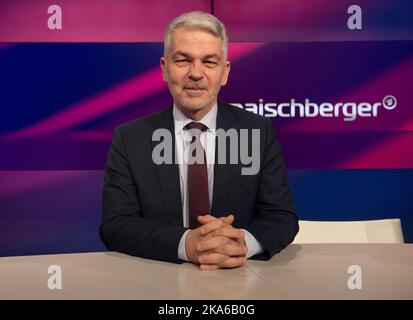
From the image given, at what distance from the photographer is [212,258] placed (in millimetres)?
1553

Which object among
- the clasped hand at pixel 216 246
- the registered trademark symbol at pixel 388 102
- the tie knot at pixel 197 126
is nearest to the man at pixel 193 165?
the tie knot at pixel 197 126

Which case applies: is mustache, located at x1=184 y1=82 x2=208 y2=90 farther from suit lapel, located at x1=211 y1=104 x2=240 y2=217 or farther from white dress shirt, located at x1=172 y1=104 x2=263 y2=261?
suit lapel, located at x1=211 y1=104 x2=240 y2=217

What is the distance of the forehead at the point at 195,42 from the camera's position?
2043 millimetres

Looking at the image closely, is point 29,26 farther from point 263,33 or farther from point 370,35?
point 370,35

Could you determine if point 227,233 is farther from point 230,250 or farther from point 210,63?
point 210,63

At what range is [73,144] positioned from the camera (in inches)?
140

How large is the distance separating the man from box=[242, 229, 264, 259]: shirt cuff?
0.14m

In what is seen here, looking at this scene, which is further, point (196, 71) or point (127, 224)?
point (196, 71)

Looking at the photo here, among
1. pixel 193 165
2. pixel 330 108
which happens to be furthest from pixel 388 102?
pixel 193 165

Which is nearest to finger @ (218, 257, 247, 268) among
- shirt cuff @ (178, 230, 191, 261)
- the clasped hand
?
the clasped hand

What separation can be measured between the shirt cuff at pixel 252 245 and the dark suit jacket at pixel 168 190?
8cm

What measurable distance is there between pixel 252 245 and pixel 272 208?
0.31 m
